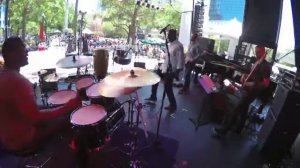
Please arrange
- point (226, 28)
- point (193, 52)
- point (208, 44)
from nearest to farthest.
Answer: point (193, 52), point (208, 44), point (226, 28)

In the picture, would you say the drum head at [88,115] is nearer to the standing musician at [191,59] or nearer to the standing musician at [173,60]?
the standing musician at [173,60]

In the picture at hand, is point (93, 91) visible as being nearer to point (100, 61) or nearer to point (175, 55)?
point (100, 61)

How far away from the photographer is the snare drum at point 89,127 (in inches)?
96.5

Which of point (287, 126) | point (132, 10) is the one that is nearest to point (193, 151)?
point (287, 126)

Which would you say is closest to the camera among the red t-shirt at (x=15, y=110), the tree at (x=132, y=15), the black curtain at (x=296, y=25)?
the red t-shirt at (x=15, y=110)

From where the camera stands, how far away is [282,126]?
3.35 m

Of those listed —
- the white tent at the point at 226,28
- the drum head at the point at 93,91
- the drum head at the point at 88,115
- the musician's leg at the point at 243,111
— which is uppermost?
the white tent at the point at 226,28

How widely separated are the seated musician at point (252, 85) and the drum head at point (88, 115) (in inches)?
91.7

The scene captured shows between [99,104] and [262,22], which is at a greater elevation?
[262,22]

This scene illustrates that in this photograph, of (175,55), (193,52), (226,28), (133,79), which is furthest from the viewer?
(226,28)

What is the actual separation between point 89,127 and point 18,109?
0.64 m

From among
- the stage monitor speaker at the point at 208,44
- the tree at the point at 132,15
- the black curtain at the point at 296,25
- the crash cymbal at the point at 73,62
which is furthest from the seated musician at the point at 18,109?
the tree at the point at 132,15

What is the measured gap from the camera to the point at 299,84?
134 inches

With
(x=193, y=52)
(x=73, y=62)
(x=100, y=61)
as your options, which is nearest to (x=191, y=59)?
(x=193, y=52)
